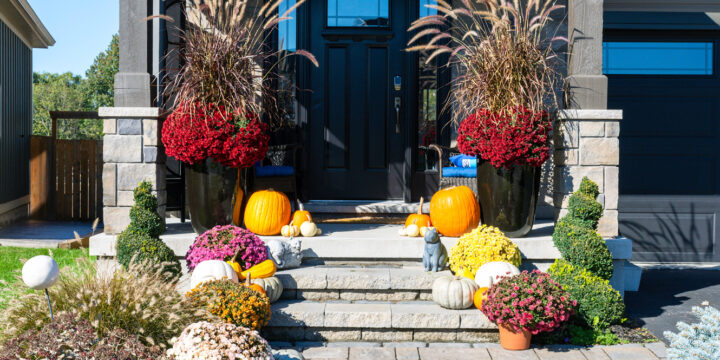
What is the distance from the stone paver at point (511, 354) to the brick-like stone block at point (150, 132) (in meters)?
2.88

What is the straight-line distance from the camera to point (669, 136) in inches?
247

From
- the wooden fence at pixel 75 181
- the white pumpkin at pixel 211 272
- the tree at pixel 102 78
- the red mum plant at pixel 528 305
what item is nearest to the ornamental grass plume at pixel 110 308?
the white pumpkin at pixel 211 272

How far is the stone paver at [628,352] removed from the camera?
349cm

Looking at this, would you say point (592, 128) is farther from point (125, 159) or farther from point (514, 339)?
point (125, 159)

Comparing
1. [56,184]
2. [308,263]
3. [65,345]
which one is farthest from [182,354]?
[56,184]

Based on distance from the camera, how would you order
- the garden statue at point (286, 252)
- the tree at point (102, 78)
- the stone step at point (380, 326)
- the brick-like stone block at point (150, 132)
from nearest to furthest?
the stone step at point (380, 326), the garden statue at point (286, 252), the brick-like stone block at point (150, 132), the tree at point (102, 78)

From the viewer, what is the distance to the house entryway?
6.31 m

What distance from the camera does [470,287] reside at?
12.8 ft

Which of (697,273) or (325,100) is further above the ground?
(325,100)

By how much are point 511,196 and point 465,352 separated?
1.44 metres

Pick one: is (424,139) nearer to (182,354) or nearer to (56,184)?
(182,354)

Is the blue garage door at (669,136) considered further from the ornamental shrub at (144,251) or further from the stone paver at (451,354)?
the ornamental shrub at (144,251)

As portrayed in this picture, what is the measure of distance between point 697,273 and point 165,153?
16.1 ft

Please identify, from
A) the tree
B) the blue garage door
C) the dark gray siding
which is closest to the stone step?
the blue garage door
